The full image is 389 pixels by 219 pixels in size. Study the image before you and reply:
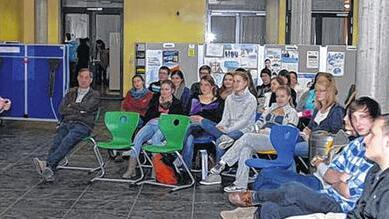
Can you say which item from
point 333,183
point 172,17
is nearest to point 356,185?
point 333,183

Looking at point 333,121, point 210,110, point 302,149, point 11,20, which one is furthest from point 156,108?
point 11,20

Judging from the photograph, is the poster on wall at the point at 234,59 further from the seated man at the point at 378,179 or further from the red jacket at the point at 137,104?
the seated man at the point at 378,179

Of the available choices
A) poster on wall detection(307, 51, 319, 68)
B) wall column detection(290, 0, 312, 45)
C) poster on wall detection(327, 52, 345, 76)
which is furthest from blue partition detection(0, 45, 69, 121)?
wall column detection(290, 0, 312, 45)

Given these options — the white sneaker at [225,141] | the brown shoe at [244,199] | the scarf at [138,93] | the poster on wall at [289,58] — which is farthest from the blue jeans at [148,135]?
the poster on wall at [289,58]

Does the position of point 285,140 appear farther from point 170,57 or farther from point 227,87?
point 170,57

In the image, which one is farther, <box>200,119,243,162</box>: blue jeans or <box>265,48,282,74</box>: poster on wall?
<box>265,48,282,74</box>: poster on wall

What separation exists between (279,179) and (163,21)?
532 inches

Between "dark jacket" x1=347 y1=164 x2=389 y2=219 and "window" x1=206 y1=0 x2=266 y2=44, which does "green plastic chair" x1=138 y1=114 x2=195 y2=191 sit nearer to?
"dark jacket" x1=347 y1=164 x2=389 y2=219

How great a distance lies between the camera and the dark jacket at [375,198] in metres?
3.49

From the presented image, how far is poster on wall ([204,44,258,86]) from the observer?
12836 millimetres

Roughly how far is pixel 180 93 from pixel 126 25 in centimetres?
1003

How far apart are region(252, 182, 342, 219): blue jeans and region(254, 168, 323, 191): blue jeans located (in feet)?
1.68

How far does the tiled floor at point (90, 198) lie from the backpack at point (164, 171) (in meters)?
0.18

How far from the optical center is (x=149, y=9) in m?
19.1
